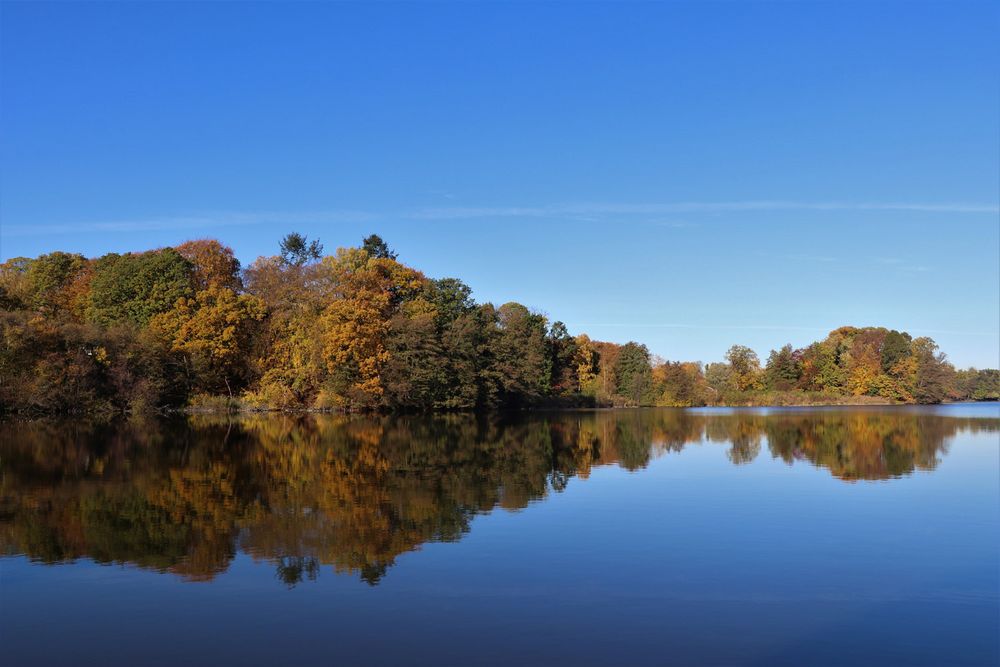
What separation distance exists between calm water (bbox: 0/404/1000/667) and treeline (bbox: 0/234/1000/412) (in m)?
25.2

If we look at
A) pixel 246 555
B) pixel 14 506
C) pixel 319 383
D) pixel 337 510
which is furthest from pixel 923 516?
pixel 319 383

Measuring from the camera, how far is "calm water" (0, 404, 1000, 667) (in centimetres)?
724

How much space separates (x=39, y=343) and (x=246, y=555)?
3872cm

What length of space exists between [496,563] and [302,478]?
371 inches

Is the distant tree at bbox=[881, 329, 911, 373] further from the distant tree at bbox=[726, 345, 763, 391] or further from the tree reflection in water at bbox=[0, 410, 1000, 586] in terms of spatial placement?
the tree reflection in water at bbox=[0, 410, 1000, 586]

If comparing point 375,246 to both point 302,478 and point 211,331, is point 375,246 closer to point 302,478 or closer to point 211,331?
point 211,331

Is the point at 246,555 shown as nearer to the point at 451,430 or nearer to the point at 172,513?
the point at 172,513

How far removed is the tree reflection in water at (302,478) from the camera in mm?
11195

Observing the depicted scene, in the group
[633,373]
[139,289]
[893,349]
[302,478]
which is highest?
[139,289]

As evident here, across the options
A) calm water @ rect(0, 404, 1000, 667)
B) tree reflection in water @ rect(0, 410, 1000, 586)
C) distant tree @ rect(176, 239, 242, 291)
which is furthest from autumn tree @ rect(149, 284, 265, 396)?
calm water @ rect(0, 404, 1000, 667)

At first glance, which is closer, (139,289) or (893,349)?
(139,289)

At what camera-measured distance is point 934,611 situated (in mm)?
8250

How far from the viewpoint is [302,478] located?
1842 centimetres

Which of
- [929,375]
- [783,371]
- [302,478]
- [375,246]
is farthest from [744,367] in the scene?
[302,478]
